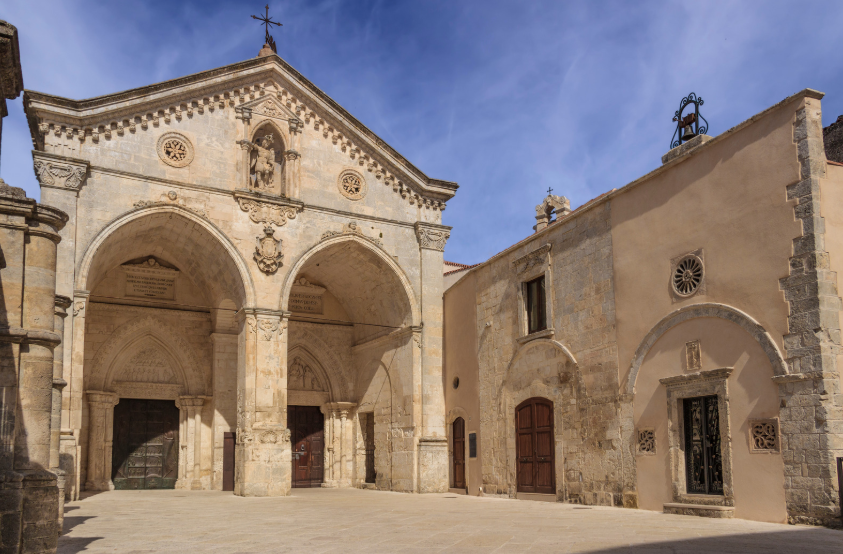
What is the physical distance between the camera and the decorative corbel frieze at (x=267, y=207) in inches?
679

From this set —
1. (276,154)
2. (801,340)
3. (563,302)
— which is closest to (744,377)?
(801,340)

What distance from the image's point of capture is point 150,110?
16531mm

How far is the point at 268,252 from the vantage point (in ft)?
56.5

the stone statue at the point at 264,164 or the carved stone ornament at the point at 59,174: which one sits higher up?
the stone statue at the point at 264,164

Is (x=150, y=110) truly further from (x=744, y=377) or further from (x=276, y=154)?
(x=744, y=377)

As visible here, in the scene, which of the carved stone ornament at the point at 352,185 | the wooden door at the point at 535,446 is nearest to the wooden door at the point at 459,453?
the wooden door at the point at 535,446

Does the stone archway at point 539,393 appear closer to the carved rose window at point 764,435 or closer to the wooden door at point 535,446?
the wooden door at point 535,446

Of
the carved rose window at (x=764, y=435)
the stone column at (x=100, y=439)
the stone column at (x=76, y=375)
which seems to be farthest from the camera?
the stone column at (x=100, y=439)

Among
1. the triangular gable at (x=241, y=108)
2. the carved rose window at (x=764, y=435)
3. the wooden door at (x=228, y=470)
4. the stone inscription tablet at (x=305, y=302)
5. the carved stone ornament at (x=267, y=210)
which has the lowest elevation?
the wooden door at (x=228, y=470)

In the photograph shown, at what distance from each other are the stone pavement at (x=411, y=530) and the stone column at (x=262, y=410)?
1.98 metres

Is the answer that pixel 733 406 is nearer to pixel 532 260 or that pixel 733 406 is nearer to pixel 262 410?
pixel 532 260

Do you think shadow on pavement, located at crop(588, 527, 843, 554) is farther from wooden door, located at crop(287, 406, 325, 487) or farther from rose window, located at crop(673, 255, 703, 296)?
wooden door, located at crop(287, 406, 325, 487)

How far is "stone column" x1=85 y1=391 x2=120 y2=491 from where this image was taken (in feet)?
60.1

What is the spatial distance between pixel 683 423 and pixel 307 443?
12442 mm
